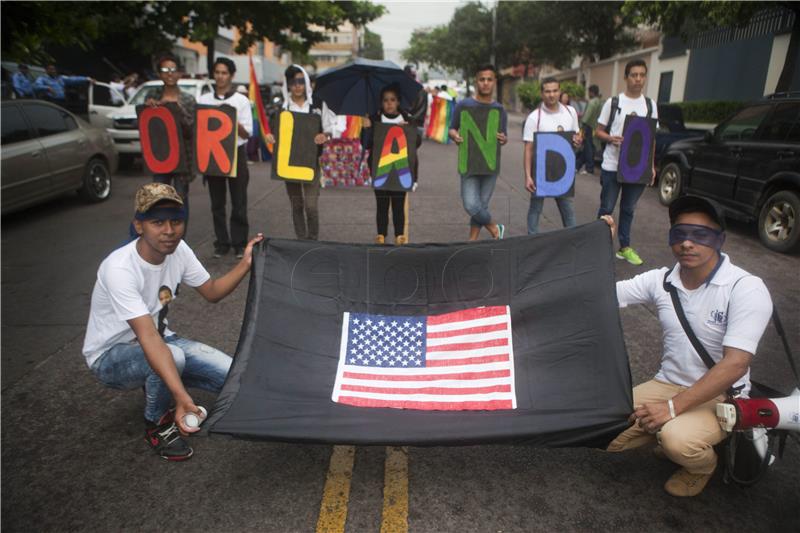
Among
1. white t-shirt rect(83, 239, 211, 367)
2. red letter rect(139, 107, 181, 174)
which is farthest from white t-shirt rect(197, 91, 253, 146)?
white t-shirt rect(83, 239, 211, 367)

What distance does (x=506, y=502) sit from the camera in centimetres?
276

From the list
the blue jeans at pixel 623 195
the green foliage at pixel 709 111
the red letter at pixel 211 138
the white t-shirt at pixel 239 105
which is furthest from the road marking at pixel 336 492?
the green foliage at pixel 709 111

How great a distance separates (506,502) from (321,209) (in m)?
7.33

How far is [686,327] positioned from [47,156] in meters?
9.02

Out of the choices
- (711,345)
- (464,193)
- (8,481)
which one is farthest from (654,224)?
(8,481)

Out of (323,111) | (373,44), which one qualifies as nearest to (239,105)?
(323,111)

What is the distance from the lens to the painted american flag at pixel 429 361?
2.79 meters

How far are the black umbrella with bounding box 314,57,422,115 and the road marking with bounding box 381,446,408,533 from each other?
4853 mm

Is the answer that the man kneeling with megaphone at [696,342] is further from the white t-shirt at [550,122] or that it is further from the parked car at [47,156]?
the parked car at [47,156]

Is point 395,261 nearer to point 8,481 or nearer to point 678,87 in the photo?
point 8,481

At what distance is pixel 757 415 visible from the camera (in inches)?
98.5

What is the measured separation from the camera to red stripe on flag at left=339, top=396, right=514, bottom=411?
2.74m

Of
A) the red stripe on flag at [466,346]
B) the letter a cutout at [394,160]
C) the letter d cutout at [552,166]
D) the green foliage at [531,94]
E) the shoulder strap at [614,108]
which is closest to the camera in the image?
the red stripe on flag at [466,346]

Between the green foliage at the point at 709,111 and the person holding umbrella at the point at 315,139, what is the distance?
49.5ft
